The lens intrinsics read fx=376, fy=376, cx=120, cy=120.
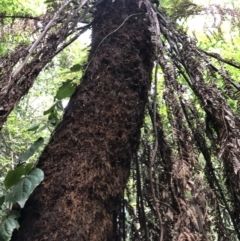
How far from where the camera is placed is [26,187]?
1.25m

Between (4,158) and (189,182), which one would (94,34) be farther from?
(4,158)

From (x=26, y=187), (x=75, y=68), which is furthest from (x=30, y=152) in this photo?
(x=75, y=68)

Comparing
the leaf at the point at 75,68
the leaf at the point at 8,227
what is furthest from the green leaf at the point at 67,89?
the leaf at the point at 8,227

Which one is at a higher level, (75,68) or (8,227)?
(75,68)

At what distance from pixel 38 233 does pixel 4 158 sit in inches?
152

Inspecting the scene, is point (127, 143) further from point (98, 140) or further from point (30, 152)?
point (30, 152)

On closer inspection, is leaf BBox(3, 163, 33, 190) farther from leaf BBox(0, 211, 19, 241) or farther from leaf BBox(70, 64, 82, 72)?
leaf BBox(70, 64, 82, 72)

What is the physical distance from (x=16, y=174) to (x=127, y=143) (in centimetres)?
43

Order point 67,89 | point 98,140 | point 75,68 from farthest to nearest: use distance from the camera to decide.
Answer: point 75,68 < point 67,89 < point 98,140

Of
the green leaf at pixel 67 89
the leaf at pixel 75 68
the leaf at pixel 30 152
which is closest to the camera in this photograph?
the leaf at pixel 30 152

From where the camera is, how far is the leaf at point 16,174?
137 centimetres

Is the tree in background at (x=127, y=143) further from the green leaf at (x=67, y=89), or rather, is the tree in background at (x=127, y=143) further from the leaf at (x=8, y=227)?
the green leaf at (x=67, y=89)

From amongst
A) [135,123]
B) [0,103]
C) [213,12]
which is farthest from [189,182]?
[213,12]

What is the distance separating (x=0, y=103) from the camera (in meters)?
1.19
